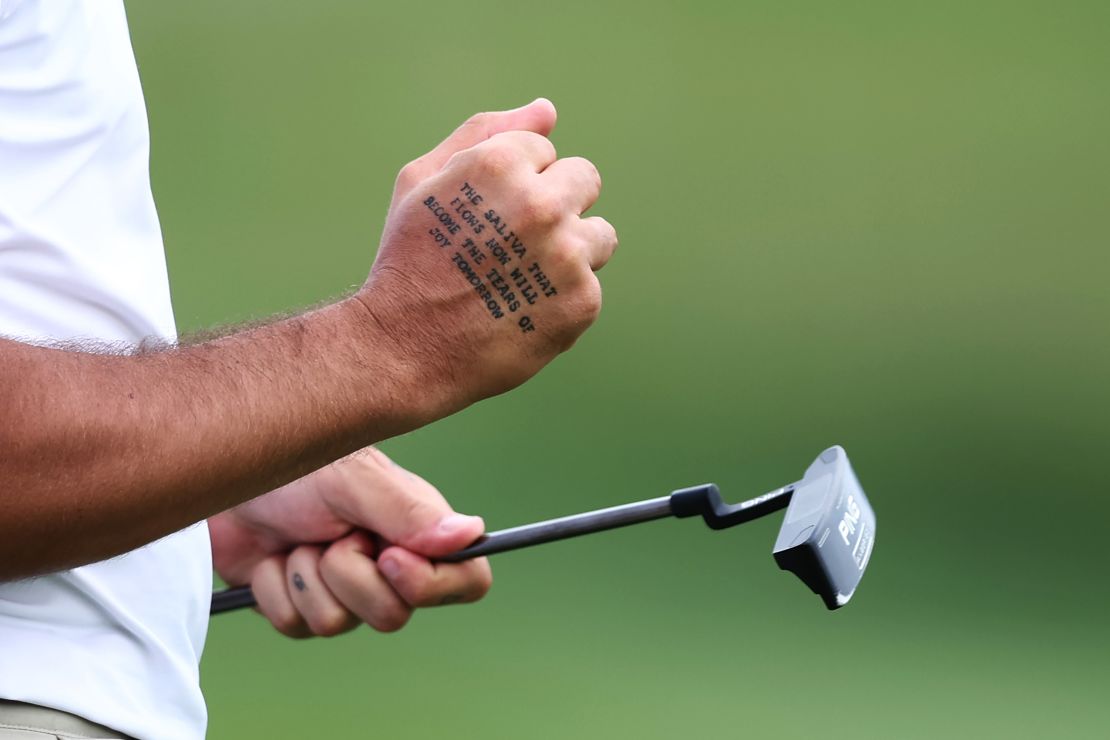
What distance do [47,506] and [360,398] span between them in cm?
15

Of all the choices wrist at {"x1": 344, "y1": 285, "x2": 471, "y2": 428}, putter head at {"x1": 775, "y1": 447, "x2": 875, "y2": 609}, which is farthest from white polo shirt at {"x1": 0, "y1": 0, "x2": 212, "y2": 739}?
putter head at {"x1": 775, "y1": 447, "x2": 875, "y2": 609}

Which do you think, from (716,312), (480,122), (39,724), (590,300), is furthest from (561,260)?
(716,312)

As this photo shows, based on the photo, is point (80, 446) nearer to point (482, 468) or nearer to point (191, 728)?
point (191, 728)

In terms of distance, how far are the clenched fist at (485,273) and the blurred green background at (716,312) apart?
1.99 metres

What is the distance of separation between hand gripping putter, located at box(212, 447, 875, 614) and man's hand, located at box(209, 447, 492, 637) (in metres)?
0.02

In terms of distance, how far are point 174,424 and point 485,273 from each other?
0.58 ft

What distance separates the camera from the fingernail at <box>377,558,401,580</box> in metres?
1.02

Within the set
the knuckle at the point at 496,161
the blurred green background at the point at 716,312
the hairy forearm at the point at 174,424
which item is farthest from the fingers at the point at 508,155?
the blurred green background at the point at 716,312

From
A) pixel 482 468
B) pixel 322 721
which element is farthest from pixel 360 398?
pixel 482 468

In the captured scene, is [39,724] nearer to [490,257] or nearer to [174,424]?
[174,424]

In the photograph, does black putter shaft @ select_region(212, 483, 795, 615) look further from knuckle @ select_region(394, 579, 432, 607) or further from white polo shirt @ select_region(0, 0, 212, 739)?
white polo shirt @ select_region(0, 0, 212, 739)

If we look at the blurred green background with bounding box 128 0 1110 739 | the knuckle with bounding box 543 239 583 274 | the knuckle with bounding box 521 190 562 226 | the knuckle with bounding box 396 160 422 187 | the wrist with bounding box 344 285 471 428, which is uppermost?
the knuckle with bounding box 396 160 422 187

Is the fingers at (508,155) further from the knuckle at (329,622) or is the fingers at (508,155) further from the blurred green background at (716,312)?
the blurred green background at (716,312)

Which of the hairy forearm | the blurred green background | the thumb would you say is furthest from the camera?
the blurred green background
